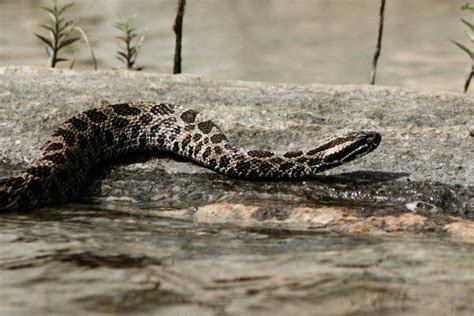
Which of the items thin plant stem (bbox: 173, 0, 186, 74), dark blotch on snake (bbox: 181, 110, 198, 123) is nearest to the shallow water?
dark blotch on snake (bbox: 181, 110, 198, 123)

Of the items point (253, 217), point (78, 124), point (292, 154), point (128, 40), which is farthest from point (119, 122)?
point (253, 217)

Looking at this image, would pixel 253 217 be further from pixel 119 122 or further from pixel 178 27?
pixel 178 27

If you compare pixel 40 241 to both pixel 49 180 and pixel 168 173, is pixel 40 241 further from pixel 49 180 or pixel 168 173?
pixel 168 173

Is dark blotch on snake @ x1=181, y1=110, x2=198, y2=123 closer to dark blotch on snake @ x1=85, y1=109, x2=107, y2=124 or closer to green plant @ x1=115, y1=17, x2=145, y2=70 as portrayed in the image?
dark blotch on snake @ x1=85, y1=109, x2=107, y2=124

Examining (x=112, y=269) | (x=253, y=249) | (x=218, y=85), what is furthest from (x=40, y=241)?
(x=218, y=85)

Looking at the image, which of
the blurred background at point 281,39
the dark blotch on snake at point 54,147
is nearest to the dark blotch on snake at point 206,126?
the dark blotch on snake at point 54,147

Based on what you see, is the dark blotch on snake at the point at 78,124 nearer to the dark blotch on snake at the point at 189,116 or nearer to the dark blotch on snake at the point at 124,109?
the dark blotch on snake at the point at 124,109
